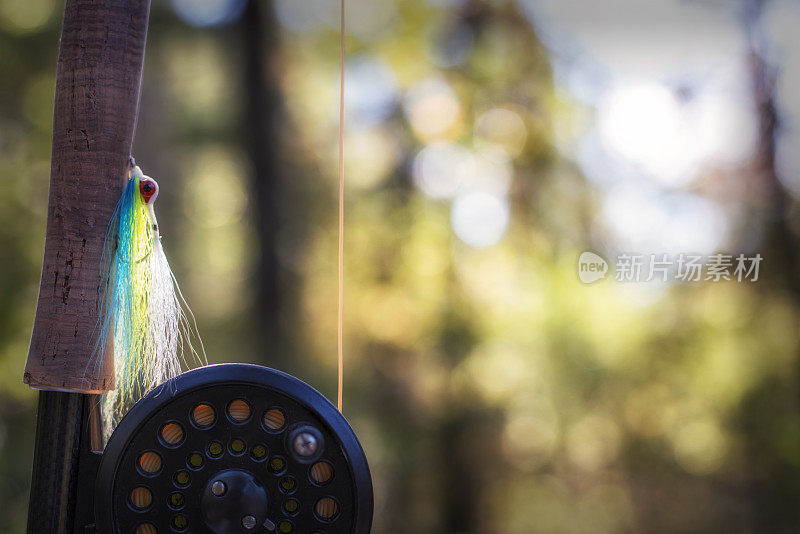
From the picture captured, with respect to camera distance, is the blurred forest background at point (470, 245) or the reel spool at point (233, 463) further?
the blurred forest background at point (470, 245)

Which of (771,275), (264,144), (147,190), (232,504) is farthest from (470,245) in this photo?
(232,504)

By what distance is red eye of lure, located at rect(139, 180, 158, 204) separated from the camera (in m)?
1.12

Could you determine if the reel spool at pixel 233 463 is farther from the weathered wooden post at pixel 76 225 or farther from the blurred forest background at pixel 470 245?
the blurred forest background at pixel 470 245

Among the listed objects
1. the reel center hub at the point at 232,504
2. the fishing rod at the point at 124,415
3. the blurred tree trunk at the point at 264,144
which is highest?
the blurred tree trunk at the point at 264,144

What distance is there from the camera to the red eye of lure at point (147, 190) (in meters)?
1.12

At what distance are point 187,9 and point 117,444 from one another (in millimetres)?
6192

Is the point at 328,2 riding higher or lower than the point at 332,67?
higher

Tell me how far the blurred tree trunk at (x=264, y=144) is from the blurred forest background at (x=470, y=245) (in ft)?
0.07

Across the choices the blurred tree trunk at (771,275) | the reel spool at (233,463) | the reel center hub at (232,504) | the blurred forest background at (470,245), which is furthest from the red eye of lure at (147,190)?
the blurred tree trunk at (771,275)

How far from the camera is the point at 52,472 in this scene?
1049mm

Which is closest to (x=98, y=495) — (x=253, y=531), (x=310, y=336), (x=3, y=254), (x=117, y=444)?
(x=117, y=444)

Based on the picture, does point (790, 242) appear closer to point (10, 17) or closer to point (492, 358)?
point (492, 358)

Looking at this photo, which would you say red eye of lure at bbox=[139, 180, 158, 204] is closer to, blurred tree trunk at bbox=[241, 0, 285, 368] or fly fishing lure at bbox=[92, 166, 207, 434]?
fly fishing lure at bbox=[92, 166, 207, 434]

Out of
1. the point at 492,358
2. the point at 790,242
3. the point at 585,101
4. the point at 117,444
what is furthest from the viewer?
the point at 492,358
